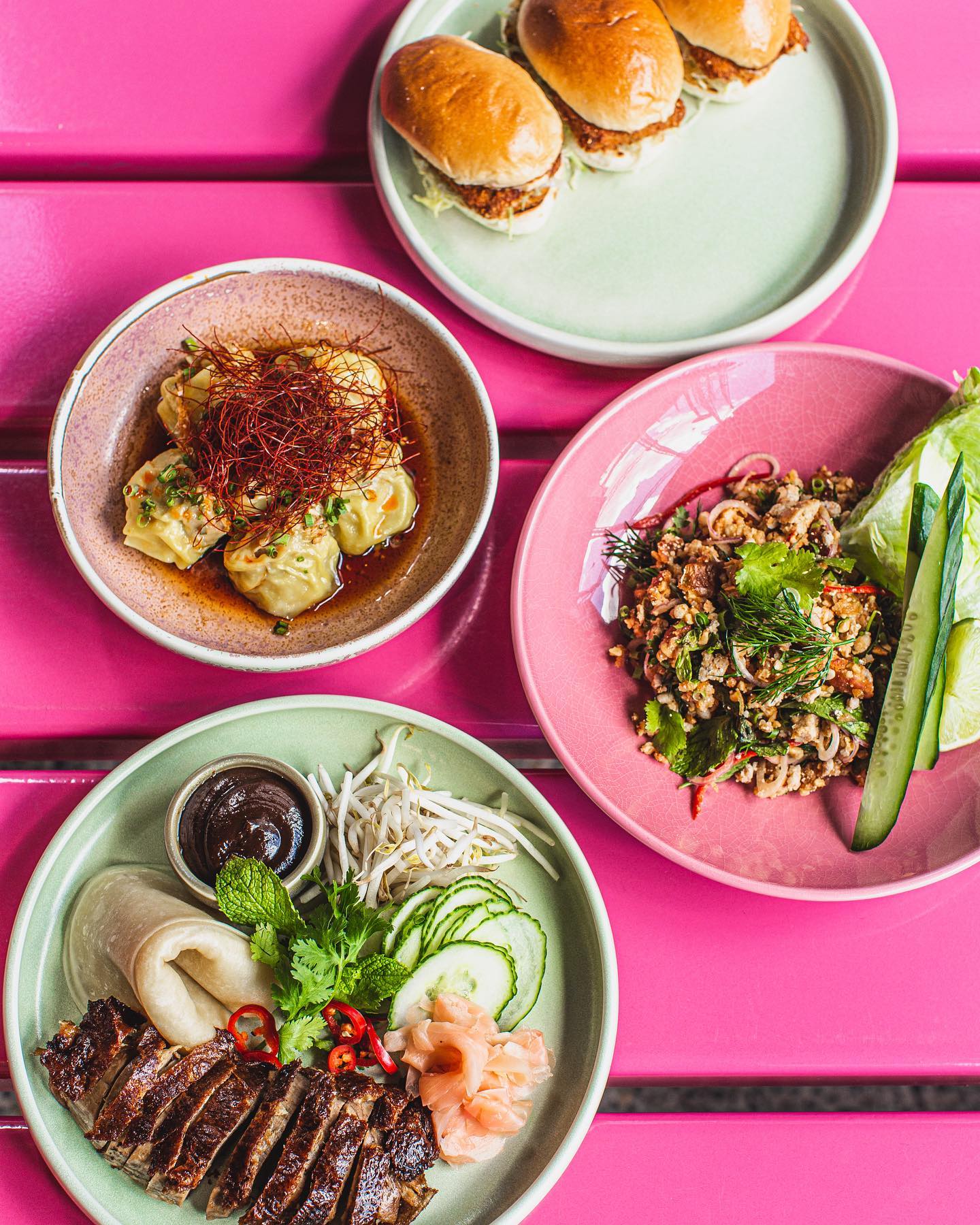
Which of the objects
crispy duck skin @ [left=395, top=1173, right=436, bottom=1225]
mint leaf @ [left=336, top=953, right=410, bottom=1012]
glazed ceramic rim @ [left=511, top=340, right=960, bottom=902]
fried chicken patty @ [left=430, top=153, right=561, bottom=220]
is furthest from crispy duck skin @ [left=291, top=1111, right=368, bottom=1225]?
fried chicken patty @ [left=430, top=153, right=561, bottom=220]

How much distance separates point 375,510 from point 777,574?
0.92 metres

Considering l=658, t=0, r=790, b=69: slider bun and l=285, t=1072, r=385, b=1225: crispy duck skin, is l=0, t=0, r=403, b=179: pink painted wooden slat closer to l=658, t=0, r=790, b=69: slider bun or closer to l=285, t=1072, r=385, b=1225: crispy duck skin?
l=658, t=0, r=790, b=69: slider bun

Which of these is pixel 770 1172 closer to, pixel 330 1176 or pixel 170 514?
pixel 330 1176

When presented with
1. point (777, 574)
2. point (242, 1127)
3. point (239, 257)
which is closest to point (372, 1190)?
point (242, 1127)

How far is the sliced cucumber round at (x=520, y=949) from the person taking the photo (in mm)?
1985

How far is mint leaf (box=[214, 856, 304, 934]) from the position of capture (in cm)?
180

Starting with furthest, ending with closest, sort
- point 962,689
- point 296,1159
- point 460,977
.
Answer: point 962,689
point 460,977
point 296,1159

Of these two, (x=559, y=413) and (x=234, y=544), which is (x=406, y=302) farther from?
(x=234, y=544)

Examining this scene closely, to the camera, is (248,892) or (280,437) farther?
(280,437)

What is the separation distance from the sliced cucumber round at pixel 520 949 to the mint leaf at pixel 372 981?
0.19 meters

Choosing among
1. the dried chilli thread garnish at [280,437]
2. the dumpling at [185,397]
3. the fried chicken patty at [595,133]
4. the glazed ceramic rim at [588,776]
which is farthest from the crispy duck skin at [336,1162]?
the fried chicken patty at [595,133]

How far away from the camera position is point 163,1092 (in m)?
1.74

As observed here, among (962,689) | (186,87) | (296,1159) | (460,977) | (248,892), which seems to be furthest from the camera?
(186,87)

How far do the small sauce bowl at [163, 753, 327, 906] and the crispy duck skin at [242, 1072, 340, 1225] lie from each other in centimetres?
40
